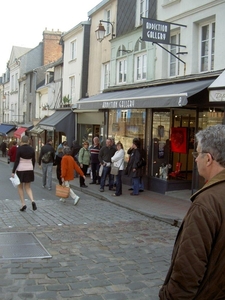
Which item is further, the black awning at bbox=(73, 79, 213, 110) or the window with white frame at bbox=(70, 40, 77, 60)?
the window with white frame at bbox=(70, 40, 77, 60)

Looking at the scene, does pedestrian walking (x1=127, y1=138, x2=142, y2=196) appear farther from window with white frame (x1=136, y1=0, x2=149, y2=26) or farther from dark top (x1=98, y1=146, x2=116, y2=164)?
window with white frame (x1=136, y1=0, x2=149, y2=26)

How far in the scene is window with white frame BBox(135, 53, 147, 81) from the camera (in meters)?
14.8

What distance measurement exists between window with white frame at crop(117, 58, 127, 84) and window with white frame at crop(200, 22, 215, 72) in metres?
4.99

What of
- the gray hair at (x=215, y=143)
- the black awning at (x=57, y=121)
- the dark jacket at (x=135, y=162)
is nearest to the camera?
the gray hair at (x=215, y=143)

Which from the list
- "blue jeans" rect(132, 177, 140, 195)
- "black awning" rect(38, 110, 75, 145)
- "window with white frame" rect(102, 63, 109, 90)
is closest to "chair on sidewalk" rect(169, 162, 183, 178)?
Result: "blue jeans" rect(132, 177, 140, 195)

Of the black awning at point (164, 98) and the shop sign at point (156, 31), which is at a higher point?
the shop sign at point (156, 31)

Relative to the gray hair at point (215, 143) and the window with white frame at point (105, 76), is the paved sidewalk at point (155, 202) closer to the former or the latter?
the gray hair at point (215, 143)

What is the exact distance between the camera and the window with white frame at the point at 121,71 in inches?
646

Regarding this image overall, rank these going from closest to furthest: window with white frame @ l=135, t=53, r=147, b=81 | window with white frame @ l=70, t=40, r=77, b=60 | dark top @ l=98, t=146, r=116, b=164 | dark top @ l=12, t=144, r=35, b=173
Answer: dark top @ l=12, t=144, r=35, b=173, dark top @ l=98, t=146, r=116, b=164, window with white frame @ l=135, t=53, r=147, b=81, window with white frame @ l=70, t=40, r=77, b=60

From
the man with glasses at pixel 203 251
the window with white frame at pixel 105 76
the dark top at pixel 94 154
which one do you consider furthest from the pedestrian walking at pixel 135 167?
the man with glasses at pixel 203 251

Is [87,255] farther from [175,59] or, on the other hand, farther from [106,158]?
[175,59]

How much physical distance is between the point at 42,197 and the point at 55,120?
10.4m

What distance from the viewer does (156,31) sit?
38.9 feet

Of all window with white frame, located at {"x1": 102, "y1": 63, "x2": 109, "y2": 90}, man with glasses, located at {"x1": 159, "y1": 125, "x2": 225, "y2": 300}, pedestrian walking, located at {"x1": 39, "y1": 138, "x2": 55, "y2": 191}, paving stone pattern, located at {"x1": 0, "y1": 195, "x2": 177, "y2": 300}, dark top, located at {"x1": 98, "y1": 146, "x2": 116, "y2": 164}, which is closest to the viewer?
man with glasses, located at {"x1": 159, "y1": 125, "x2": 225, "y2": 300}
